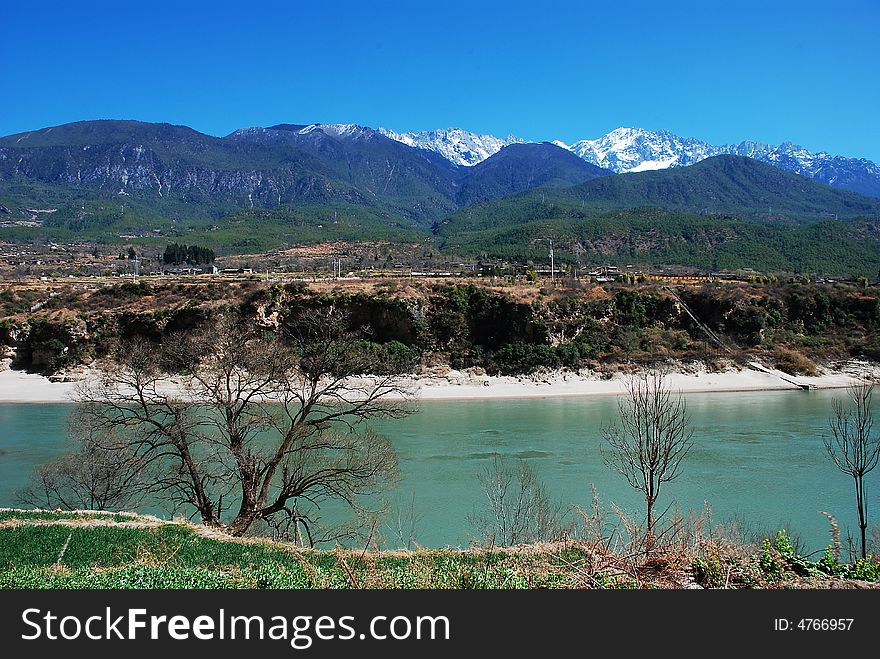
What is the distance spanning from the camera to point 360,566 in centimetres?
795

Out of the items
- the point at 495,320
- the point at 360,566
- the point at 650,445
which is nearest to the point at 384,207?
the point at 495,320

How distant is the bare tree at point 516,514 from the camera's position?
1245 centimetres

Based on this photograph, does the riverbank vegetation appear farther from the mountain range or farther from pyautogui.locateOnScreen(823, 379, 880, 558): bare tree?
the mountain range

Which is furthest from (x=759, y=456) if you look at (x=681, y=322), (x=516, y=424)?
(x=681, y=322)

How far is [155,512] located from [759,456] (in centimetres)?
1948

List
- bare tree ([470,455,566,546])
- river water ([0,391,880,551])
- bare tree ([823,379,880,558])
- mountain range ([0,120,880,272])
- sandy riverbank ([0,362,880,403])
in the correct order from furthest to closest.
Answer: mountain range ([0,120,880,272]), sandy riverbank ([0,362,880,403]), river water ([0,391,880,551]), bare tree ([470,455,566,546]), bare tree ([823,379,880,558])

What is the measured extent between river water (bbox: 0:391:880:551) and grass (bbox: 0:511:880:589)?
3506 mm

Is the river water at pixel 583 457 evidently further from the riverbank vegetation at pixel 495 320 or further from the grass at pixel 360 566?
the riverbank vegetation at pixel 495 320

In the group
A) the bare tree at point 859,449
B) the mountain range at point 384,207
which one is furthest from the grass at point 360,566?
the mountain range at point 384,207

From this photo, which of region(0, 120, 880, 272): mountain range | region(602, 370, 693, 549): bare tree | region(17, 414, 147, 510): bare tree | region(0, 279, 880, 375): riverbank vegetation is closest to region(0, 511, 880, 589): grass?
region(602, 370, 693, 549): bare tree

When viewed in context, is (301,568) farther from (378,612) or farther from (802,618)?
(802,618)

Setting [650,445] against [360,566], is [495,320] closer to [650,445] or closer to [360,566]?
[650,445]

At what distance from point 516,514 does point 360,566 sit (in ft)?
19.5

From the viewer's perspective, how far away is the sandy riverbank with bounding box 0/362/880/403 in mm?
34844
